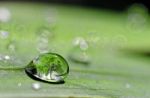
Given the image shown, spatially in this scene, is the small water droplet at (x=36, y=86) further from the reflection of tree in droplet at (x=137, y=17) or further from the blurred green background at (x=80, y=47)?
the reflection of tree in droplet at (x=137, y=17)

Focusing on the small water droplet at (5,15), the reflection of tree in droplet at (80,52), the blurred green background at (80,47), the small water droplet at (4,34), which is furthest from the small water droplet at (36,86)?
the small water droplet at (5,15)

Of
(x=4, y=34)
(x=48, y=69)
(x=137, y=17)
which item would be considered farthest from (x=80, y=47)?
(x=137, y=17)

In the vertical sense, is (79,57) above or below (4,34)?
below

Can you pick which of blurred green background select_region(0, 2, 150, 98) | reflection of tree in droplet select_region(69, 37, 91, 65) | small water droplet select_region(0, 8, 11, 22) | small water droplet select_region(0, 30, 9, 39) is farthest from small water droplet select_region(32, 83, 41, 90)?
small water droplet select_region(0, 8, 11, 22)

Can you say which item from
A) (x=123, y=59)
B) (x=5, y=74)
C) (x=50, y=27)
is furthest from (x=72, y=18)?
(x=5, y=74)

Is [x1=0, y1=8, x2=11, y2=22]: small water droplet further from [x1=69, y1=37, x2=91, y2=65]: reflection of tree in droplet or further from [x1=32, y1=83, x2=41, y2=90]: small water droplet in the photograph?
[x1=32, y1=83, x2=41, y2=90]: small water droplet

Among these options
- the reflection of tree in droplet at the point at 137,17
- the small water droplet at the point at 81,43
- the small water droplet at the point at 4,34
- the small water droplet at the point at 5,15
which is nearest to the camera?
the small water droplet at the point at 4,34

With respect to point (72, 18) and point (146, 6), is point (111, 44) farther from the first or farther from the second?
point (146, 6)

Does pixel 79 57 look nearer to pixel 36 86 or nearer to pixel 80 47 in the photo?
pixel 80 47
